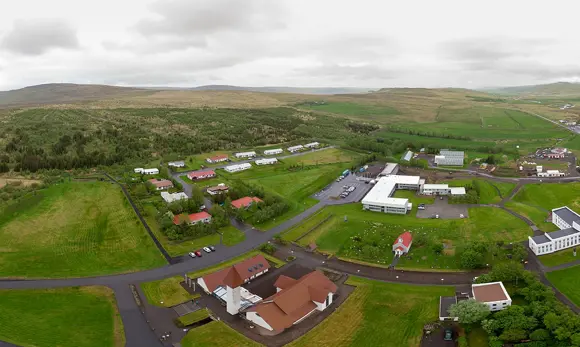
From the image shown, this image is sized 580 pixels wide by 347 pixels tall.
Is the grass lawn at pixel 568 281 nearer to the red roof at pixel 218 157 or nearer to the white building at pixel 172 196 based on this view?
the white building at pixel 172 196

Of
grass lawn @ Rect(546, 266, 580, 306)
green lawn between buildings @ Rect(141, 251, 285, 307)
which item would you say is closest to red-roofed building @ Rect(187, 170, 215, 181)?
green lawn between buildings @ Rect(141, 251, 285, 307)

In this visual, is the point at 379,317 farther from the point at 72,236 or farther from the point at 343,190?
the point at 72,236

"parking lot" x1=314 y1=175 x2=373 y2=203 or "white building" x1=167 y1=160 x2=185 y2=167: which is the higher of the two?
"white building" x1=167 y1=160 x2=185 y2=167

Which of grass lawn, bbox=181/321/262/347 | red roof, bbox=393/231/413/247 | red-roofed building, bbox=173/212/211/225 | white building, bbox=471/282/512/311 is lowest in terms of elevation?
grass lawn, bbox=181/321/262/347

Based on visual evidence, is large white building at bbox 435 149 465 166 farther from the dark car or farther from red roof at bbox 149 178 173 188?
the dark car

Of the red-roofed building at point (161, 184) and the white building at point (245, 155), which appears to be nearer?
the red-roofed building at point (161, 184)

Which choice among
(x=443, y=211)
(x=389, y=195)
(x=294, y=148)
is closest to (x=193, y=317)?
(x=443, y=211)

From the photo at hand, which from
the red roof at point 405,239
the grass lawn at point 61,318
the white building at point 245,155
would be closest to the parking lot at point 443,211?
the red roof at point 405,239
